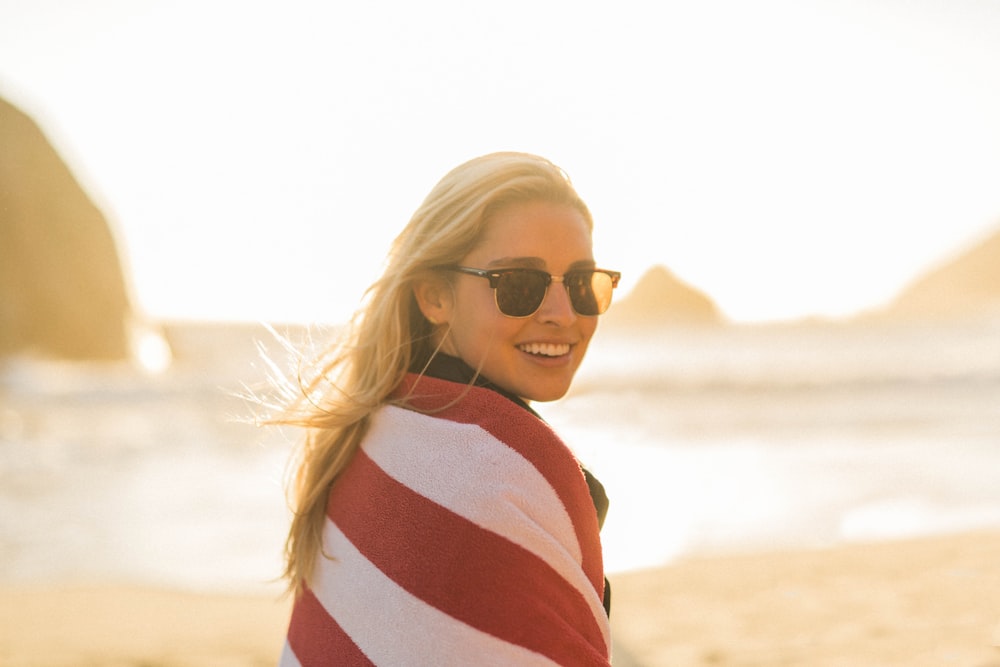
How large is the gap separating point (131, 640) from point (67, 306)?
127ft

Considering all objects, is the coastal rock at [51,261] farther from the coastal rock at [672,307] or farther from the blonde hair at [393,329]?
the coastal rock at [672,307]

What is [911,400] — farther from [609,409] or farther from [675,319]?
[675,319]

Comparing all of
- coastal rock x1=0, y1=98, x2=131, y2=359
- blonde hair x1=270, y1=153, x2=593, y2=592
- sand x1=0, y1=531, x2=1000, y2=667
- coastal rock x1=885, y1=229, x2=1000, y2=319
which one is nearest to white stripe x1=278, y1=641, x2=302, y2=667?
blonde hair x1=270, y1=153, x2=593, y2=592

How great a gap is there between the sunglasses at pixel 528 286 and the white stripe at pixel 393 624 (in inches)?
22.1

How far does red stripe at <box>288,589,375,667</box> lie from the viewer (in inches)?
57.8

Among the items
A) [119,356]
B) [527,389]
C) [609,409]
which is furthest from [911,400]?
[119,356]

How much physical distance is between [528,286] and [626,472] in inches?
329

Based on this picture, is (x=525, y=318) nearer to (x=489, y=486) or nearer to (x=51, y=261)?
(x=489, y=486)

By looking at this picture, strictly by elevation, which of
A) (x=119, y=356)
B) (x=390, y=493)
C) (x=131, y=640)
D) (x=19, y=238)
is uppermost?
(x=390, y=493)

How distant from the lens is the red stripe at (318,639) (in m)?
1.47

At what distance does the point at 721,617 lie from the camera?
4.73 m

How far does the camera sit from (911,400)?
1766cm

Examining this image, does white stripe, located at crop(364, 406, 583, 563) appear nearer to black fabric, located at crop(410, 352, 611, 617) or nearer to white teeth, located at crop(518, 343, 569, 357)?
black fabric, located at crop(410, 352, 611, 617)

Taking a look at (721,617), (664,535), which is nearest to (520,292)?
(721,617)
